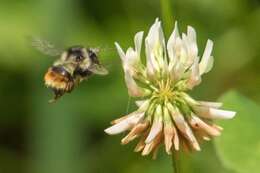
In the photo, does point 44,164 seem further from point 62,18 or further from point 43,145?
point 62,18

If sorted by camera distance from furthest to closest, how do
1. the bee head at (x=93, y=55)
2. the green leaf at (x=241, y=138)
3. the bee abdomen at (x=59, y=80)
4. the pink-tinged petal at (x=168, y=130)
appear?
the green leaf at (x=241, y=138) → the bee head at (x=93, y=55) → the bee abdomen at (x=59, y=80) → the pink-tinged petal at (x=168, y=130)

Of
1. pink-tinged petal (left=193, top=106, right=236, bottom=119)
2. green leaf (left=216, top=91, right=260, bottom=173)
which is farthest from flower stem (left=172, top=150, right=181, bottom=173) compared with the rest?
green leaf (left=216, top=91, right=260, bottom=173)

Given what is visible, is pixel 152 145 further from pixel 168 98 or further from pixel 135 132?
pixel 168 98

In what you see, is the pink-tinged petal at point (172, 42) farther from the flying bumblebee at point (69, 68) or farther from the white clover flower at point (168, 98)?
the flying bumblebee at point (69, 68)

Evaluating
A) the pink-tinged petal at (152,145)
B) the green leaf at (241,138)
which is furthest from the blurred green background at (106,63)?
the pink-tinged petal at (152,145)

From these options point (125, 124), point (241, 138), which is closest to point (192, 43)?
point (125, 124)

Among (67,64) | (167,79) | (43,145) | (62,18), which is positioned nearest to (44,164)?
(43,145)

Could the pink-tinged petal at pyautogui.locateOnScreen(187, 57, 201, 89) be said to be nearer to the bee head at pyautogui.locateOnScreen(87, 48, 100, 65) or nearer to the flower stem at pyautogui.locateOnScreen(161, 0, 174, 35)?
the flower stem at pyautogui.locateOnScreen(161, 0, 174, 35)
